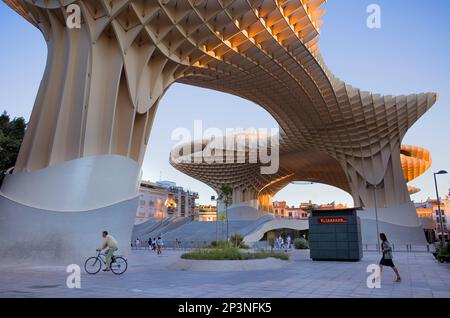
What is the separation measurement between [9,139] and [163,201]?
263 ft

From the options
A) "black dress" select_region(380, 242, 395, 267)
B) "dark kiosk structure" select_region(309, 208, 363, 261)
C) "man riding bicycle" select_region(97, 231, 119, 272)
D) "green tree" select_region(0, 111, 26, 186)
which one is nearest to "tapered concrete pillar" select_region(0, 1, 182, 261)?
"man riding bicycle" select_region(97, 231, 119, 272)

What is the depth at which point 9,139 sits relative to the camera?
24391 millimetres

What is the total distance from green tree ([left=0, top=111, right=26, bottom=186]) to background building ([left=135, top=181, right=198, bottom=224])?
188ft

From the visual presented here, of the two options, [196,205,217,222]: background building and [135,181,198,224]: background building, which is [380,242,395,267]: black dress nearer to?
[135,181,198,224]: background building

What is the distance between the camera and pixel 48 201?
17469mm

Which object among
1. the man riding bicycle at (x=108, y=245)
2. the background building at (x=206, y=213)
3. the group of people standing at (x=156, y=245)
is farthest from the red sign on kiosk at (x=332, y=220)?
the background building at (x=206, y=213)

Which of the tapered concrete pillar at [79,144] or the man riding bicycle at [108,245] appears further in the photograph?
the tapered concrete pillar at [79,144]

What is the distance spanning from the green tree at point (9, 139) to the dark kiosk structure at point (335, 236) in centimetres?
2034

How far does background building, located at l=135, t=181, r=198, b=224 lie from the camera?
309 feet

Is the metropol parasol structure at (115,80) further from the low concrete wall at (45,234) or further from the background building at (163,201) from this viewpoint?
the background building at (163,201)

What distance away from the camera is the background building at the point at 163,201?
309 feet

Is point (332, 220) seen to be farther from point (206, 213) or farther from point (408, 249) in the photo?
point (206, 213)

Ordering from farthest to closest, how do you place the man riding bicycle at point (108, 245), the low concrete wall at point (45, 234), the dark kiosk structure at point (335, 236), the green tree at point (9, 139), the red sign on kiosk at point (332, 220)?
the green tree at point (9, 139)
the red sign on kiosk at point (332, 220)
the dark kiosk structure at point (335, 236)
the low concrete wall at point (45, 234)
the man riding bicycle at point (108, 245)
